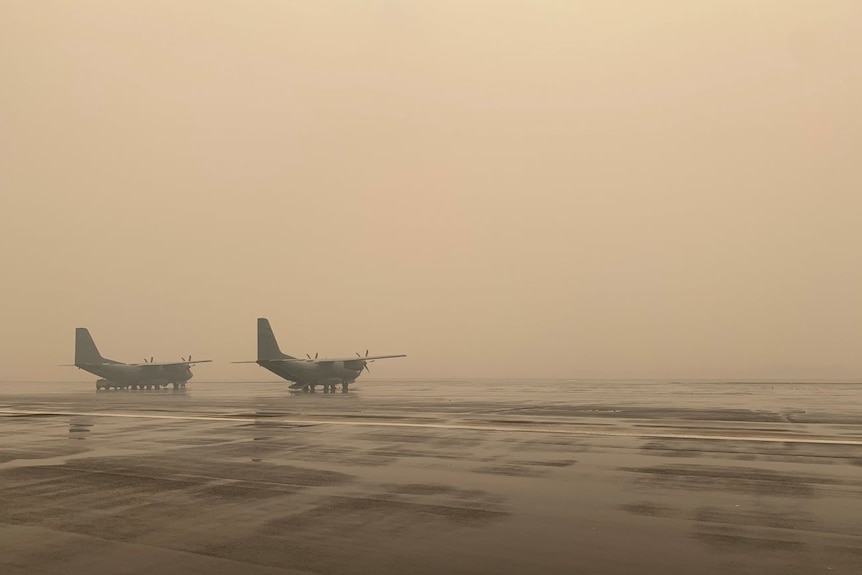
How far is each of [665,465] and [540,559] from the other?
1037cm

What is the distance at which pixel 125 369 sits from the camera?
9025 centimetres

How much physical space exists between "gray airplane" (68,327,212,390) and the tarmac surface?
6774cm

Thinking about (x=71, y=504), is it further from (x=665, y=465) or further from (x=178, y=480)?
(x=665, y=465)

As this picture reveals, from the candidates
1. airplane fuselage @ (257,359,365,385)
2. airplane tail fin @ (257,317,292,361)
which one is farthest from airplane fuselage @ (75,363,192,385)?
airplane fuselage @ (257,359,365,385)

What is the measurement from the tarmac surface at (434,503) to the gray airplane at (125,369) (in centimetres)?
6774

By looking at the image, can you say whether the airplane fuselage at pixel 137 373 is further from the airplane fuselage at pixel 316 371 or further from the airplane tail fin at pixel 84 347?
the airplane fuselage at pixel 316 371

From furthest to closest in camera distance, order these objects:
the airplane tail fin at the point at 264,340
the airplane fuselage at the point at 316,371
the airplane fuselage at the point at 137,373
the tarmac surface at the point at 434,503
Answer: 1. the airplane fuselage at the point at 137,373
2. the airplane tail fin at the point at 264,340
3. the airplane fuselage at the point at 316,371
4. the tarmac surface at the point at 434,503

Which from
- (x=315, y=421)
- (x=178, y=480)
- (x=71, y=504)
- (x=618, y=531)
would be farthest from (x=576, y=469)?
(x=315, y=421)

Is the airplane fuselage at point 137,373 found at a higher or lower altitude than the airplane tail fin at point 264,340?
lower

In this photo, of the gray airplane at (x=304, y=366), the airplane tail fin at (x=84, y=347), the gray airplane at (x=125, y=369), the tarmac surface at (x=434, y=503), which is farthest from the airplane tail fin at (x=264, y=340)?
the tarmac surface at (x=434, y=503)

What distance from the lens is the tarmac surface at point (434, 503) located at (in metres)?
9.18

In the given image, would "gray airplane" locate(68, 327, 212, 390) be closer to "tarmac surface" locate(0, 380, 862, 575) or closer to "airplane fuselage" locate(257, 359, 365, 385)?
"airplane fuselage" locate(257, 359, 365, 385)

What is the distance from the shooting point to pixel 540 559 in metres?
9.12

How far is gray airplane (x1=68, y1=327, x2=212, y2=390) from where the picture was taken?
89.8 m
